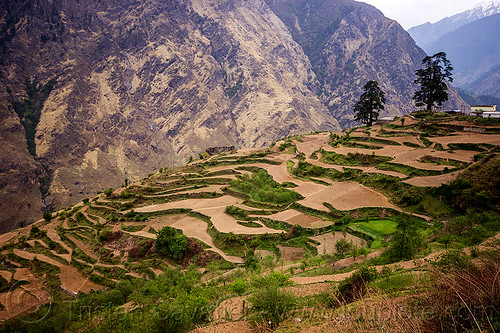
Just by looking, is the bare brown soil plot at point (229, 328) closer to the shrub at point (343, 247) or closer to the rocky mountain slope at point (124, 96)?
the shrub at point (343, 247)

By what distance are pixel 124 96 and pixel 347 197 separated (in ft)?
495

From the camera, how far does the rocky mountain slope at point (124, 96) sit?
112500mm

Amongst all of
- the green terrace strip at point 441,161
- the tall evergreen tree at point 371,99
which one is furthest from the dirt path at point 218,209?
the tall evergreen tree at point 371,99

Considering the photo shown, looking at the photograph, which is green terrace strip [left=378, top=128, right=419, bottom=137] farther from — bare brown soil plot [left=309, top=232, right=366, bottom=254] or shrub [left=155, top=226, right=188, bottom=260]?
shrub [left=155, top=226, right=188, bottom=260]

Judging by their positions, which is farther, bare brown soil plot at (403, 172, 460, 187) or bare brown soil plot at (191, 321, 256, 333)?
bare brown soil plot at (403, 172, 460, 187)

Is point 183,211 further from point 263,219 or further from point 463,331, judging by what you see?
point 463,331

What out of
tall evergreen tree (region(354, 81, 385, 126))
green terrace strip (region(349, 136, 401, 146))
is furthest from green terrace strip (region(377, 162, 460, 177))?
tall evergreen tree (region(354, 81, 385, 126))

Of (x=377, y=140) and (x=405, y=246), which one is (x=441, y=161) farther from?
(x=405, y=246)

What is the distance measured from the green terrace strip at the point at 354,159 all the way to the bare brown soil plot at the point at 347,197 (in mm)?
5889

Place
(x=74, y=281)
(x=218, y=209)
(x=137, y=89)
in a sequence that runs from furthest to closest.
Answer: (x=137, y=89)
(x=218, y=209)
(x=74, y=281)

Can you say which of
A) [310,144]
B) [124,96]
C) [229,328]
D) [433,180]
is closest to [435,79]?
[310,144]

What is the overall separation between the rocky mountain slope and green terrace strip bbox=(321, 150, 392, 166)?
3838 inches

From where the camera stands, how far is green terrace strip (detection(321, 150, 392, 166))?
38.1 m

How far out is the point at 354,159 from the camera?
4088cm
